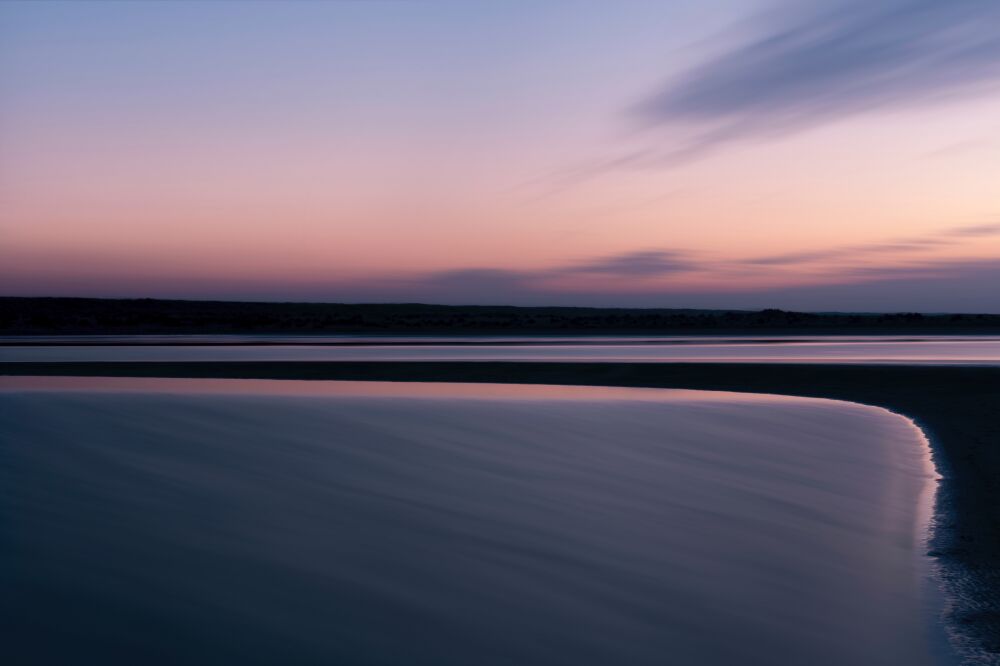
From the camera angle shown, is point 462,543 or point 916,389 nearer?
point 462,543

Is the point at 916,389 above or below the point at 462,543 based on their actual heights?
above

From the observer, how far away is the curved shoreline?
6.08 meters

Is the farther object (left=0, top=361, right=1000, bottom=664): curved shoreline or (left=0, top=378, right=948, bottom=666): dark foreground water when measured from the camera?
(left=0, top=361, right=1000, bottom=664): curved shoreline

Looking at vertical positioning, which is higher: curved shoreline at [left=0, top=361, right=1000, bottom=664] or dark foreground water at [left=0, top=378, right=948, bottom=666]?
curved shoreline at [left=0, top=361, right=1000, bottom=664]

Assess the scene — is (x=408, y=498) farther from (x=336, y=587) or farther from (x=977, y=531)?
(x=977, y=531)

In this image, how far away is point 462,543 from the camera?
738 cm

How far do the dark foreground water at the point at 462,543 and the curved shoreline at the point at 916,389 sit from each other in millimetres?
286

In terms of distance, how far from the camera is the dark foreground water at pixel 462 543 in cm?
531

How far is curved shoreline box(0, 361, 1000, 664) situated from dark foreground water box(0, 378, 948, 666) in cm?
29

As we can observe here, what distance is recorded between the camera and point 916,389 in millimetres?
19453

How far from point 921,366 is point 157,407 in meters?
20.2

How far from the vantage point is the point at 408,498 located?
→ 8.97 metres

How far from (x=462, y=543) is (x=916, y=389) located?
15.4 meters

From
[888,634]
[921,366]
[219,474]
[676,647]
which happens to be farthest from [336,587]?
[921,366]
